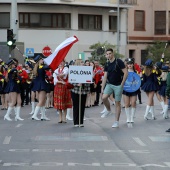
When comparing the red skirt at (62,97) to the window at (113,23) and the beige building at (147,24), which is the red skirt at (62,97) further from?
the beige building at (147,24)

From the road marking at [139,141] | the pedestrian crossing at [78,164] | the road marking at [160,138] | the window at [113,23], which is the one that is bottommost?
the road marking at [160,138]

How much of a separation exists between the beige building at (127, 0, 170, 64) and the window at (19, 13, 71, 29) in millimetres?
10186

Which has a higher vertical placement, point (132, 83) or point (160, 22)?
point (160, 22)

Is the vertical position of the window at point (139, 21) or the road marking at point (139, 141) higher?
the window at point (139, 21)

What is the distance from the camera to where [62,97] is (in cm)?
2094

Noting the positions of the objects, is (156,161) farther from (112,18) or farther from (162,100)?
(112,18)

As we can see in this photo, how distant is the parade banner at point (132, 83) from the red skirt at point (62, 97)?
1.68 m

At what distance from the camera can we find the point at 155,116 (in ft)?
77.7

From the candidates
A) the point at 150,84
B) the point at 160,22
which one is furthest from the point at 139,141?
the point at 160,22

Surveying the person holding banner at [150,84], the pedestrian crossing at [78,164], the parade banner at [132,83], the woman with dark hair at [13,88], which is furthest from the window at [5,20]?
the pedestrian crossing at [78,164]

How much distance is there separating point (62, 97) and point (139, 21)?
161 ft

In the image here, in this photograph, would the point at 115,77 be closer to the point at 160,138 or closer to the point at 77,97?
the point at 77,97

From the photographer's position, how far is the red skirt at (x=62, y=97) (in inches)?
822

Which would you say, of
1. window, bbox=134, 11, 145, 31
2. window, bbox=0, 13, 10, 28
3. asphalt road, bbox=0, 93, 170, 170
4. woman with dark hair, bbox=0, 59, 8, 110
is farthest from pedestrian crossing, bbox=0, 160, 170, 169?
window, bbox=134, 11, 145, 31
